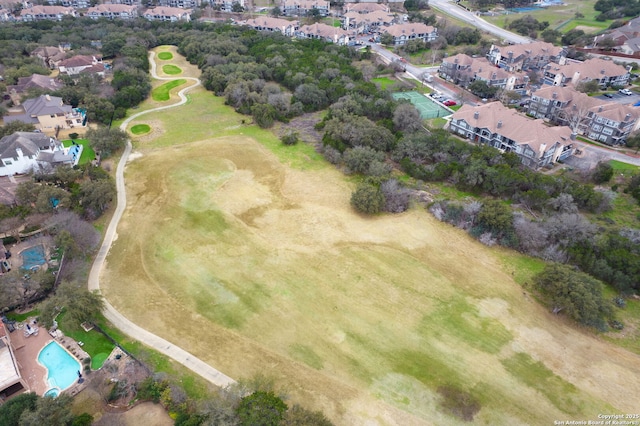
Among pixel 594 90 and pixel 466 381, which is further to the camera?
pixel 594 90

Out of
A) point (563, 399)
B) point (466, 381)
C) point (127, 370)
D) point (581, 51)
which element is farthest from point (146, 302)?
point (581, 51)

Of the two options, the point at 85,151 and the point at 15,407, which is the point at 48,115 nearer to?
the point at 85,151

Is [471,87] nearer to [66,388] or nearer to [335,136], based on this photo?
[335,136]

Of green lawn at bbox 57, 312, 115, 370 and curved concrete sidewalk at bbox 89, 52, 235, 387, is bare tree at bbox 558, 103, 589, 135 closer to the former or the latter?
curved concrete sidewalk at bbox 89, 52, 235, 387

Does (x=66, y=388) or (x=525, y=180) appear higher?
(x=525, y=180)

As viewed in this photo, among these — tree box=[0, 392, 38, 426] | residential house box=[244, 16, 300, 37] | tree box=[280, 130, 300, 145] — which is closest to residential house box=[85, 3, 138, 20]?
residential house box=[244, 16, 300, 37]

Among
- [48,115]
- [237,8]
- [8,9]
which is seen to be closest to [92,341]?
[48,115]

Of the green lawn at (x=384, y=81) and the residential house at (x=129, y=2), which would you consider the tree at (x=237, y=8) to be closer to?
the residential house at (x=129, y=2)
